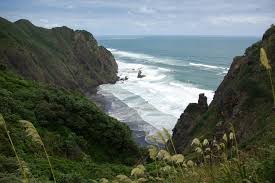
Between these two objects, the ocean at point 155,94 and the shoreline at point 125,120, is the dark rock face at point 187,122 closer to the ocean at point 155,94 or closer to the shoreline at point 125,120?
the shoreline at point 125,120

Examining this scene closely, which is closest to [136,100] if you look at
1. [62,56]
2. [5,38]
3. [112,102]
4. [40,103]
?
[112,102]

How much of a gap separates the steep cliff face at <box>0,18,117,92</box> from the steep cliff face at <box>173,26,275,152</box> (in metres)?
39.9

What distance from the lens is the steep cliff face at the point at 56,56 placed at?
7369 cm

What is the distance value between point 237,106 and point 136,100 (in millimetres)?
45039

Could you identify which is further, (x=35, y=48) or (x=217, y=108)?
(x=35, y=48)

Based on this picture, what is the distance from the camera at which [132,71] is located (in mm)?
120625

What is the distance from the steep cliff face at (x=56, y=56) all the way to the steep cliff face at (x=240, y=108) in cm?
3994

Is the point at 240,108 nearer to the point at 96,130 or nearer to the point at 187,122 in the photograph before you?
the point at 96,130

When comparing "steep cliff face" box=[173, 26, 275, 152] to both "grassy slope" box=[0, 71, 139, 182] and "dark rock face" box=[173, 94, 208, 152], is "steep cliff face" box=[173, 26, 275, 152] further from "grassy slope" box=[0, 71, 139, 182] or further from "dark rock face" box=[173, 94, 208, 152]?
"grassy slope" box=[0, 71, 139, 182]

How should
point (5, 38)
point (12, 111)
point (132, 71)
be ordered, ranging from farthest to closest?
point (132, 71) < point (5, 38) < point (12, 111)

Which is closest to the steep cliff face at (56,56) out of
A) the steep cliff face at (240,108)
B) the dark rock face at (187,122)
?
the dark rock face at (187,122)

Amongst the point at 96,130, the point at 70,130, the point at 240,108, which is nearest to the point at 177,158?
the point at 70,130

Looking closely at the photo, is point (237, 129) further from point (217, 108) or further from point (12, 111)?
point (12, 111)

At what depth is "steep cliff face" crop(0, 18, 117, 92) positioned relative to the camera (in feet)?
242
